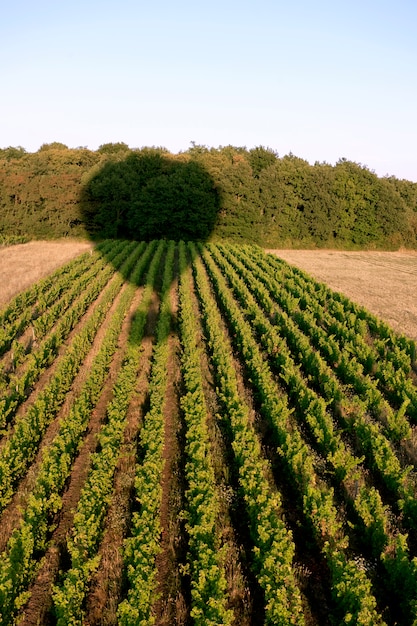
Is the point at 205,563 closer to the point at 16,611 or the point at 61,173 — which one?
the point at 16,611

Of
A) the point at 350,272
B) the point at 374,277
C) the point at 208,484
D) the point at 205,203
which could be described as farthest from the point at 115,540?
the point at 205,203

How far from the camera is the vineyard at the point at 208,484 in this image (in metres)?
6.43

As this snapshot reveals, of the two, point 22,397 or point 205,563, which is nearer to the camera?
point 205,563

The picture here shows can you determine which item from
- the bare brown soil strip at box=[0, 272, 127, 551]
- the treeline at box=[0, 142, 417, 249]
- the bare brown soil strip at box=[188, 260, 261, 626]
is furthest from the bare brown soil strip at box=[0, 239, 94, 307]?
the bare brown soil strip at box=[188, 260, 261, 626]

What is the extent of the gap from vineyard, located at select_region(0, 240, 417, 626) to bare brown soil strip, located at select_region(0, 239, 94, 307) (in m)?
9.42

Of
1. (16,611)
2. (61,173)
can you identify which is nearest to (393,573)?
(16,611)

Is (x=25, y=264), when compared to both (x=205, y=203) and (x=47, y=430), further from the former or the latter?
(x=47, y=430)

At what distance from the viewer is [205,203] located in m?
51.8

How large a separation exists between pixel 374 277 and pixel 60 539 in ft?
108

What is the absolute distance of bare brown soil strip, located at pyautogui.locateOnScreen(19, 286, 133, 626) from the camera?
6402 millimetres

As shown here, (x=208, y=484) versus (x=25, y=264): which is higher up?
(x=25, y=264)

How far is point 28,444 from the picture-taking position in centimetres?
985

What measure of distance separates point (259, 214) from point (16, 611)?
52.1 meters

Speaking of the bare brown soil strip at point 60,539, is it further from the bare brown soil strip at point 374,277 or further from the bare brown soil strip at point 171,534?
the bare brown soil strip at point 374,277
